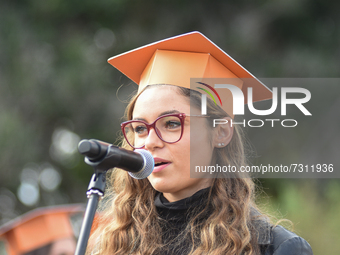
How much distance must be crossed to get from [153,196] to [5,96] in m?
7.65

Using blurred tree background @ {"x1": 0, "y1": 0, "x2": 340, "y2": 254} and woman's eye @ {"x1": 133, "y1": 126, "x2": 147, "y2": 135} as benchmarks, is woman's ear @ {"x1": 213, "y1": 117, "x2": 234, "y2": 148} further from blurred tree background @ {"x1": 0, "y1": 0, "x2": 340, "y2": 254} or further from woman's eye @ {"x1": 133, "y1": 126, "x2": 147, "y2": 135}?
blurred tree background @ {"x1": 0, "y1": 0, "x2": 340, "y2": 254}

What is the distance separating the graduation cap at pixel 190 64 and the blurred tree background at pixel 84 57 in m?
5.49

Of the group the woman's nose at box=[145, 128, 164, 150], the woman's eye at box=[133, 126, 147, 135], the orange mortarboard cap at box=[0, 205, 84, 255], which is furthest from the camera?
the orange mortarboard cap at box=[0, 205, 84, 255]

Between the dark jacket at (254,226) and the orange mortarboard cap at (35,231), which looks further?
the orange mortarboard cap at (35,231)

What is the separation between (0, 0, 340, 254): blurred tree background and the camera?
25.5 ft

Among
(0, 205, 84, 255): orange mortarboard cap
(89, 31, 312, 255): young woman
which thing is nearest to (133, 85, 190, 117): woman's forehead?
(89, 31, 312, 255): young woman

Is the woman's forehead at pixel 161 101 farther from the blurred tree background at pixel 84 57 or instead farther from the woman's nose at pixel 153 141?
the blurred tree background at pixel 84 57

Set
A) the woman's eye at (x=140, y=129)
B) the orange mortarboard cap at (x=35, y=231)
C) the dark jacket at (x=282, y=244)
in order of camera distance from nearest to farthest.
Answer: the dark jacket at (x=282, y=244) → the woman's eye at (x=140, y=129) → the orange mortarboard cap at (x=35, y=231)

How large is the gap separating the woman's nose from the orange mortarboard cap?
102 inches

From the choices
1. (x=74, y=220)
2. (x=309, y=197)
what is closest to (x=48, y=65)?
(x=74, y=220)

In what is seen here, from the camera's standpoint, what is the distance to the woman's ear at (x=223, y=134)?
2.12 meters

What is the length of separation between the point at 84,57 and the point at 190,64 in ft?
22.3

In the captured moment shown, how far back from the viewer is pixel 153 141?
1.91m

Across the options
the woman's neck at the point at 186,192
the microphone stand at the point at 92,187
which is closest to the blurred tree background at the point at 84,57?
the woman's neck at the point at 186,192
